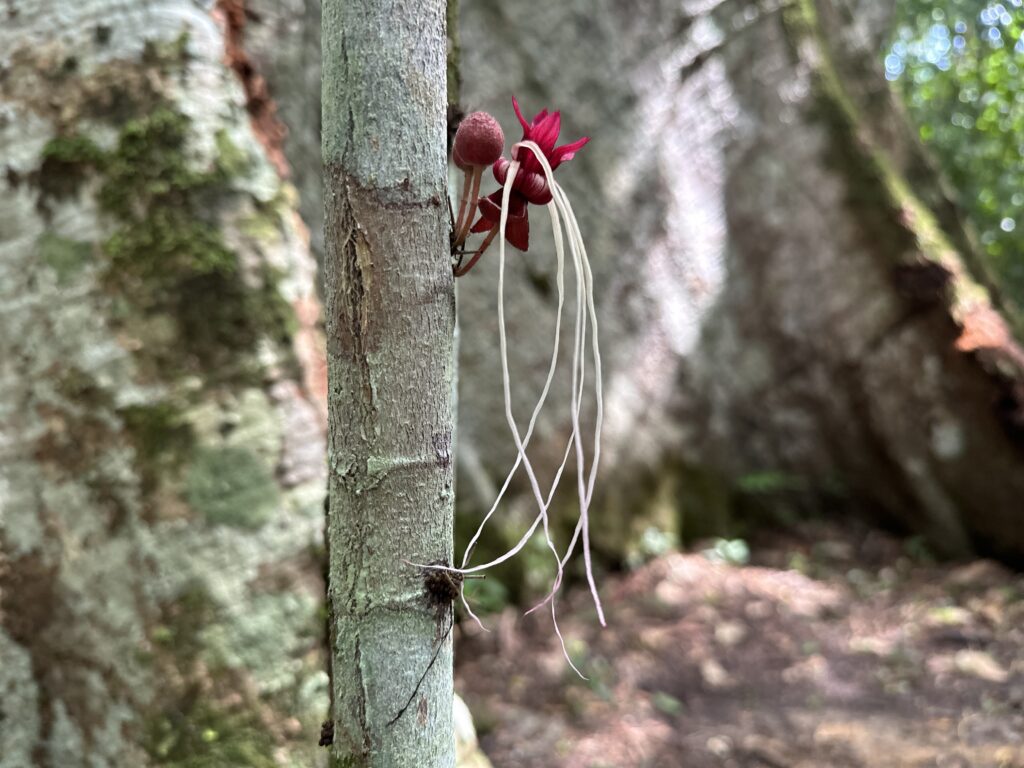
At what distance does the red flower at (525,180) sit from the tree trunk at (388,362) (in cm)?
7

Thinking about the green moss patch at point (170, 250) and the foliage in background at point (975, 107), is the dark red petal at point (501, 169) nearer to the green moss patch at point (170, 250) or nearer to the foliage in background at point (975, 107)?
the green moss patch at point (170, 250)

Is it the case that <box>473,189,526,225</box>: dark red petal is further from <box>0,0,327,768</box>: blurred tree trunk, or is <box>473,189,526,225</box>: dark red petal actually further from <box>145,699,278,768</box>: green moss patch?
<box>145,699,278,768</box>: green moss patch

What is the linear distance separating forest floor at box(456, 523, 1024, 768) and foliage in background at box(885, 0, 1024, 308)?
2.19 meters

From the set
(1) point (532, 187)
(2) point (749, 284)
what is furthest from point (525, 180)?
(2) point (749, 284)

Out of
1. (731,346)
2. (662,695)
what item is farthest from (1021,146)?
(662,695)

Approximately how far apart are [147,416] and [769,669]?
2.51 metres

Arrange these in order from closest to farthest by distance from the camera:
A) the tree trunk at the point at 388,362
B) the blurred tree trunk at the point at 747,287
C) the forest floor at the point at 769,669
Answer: the tree trunk at the point at 388,362, the forest floor at the point at 769,669, the blurred tree trunk at the point at 747,287

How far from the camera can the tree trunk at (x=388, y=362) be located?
2.89 feet

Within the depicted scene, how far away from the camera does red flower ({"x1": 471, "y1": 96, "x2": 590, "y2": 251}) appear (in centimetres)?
94

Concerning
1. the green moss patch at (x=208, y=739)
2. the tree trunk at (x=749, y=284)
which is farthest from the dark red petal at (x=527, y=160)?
the tree trunk at (x=749, y=284)

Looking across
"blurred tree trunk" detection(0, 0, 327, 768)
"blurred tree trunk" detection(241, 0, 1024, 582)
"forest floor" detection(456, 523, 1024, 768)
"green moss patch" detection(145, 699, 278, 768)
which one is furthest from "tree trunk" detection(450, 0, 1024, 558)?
"green moss patch" detection(145, 699, 278, 768)

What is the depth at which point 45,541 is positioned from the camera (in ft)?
5.36

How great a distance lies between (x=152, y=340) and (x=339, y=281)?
0.95 metres

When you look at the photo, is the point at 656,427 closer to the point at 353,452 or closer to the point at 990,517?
the point at 990,517
